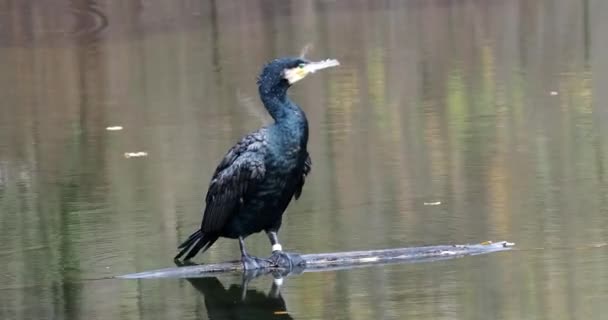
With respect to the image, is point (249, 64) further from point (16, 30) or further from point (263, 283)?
point (263, 283)

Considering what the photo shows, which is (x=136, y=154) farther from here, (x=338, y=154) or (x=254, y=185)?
(x=254, y=185)

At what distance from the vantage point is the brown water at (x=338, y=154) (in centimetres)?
786

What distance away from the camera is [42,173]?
1202 cm

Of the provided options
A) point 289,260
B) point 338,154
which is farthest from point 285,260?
point 338,154

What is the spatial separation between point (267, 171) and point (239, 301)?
2.70ft

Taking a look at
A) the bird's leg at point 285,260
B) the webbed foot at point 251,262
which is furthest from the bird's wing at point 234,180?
the bird's leg at point 285,260

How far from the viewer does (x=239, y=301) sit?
7.85 meters

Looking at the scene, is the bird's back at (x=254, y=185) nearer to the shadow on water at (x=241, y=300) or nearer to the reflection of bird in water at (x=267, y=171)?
the reflection of bird in water at (x=267, y=171)

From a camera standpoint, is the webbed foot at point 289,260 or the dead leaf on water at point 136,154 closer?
the webbed foot at point 289,260

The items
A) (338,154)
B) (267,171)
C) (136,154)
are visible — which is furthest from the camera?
(136,154)

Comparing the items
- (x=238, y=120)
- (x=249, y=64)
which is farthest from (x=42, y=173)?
(x=249, y=64)

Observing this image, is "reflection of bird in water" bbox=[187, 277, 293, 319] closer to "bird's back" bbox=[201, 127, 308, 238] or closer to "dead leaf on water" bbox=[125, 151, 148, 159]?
"bird's back" bbox=[201, 127, 308, 238]

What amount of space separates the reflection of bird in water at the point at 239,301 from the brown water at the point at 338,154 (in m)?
0.02

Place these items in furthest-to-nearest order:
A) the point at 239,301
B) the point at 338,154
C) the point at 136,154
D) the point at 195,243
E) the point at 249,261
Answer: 1. the point at 136,154
2. the point at 338,154
3. the point at 195,243
4. the point at 249,261
5. the point at 239,301
